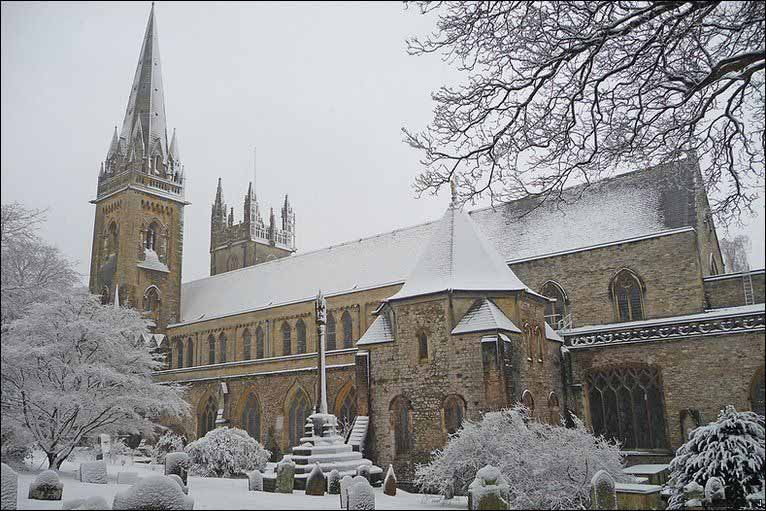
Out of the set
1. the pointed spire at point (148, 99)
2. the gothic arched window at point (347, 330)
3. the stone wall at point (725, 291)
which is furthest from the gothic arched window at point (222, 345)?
the stone wall at point (725, 291)

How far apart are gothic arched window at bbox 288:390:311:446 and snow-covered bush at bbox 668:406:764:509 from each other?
2134 centimetres

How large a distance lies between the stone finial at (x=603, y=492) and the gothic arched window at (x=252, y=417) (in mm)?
24389

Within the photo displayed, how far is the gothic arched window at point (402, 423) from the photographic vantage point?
21.9 meters

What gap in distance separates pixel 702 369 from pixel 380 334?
10981 millimetres

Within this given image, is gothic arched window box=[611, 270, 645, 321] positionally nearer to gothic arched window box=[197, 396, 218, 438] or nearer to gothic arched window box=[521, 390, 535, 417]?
gothic arched window box=[521, 390, 535, 417]

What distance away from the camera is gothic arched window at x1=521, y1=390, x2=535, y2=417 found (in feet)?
70.2

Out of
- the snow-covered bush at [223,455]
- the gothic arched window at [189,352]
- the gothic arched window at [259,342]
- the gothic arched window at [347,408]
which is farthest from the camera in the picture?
the gothic arched window at [189,352]

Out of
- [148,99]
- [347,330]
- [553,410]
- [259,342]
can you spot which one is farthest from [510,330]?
[148,99]

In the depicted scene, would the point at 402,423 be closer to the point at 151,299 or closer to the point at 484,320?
the point at 484,320

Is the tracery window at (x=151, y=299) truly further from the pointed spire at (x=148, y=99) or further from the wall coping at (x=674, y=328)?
the wall coping at (x=674, y=328)

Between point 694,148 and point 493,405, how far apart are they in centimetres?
1135

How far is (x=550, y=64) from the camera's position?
9.68 m

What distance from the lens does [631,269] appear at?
26.5 m

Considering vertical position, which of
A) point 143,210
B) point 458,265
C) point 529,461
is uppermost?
point 143,210
